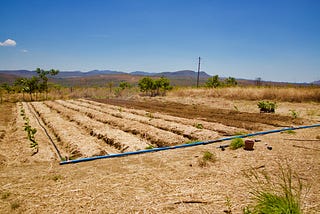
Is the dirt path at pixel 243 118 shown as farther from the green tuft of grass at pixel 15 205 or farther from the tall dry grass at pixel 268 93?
the green tuft of grass at pixel 15 205

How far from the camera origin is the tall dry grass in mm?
18359

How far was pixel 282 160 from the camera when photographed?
191 inches

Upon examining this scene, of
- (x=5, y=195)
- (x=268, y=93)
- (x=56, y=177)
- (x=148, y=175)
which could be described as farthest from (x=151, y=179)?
(x=268, y=93)

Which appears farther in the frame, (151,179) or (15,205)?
(151,179)

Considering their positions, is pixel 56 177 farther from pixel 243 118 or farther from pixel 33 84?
pixel 33 84

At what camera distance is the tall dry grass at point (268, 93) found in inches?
723

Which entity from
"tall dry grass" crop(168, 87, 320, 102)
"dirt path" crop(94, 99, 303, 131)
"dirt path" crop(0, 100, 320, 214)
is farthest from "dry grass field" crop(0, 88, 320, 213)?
"tall dry grass" crop(168, 87, 320, 102)

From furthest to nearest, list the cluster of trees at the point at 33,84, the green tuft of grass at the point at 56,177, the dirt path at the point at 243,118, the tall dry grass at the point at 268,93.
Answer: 1. the cluster of trees at the point at 33,84
2. the tall dry grass at the point at 268,93
3. the dirt path at the point at 243,118
4. the green tuft of grass at the point at 56,177

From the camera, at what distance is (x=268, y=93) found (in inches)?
814

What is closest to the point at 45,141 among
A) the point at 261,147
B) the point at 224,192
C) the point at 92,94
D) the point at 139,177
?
the point at 139,177

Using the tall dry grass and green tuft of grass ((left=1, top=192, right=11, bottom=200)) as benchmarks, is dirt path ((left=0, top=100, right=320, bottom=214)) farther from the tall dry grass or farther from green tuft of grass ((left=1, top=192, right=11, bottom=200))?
the tall dry grass

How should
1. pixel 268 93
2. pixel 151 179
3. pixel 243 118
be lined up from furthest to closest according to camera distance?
pixel 268 93 < pixel 243 118 < pixel 151 179

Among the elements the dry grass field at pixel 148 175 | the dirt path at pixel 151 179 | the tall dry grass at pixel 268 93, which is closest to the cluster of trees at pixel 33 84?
the tall dry grass at pixel 268 93

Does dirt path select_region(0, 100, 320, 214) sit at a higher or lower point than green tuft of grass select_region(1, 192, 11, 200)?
higher
